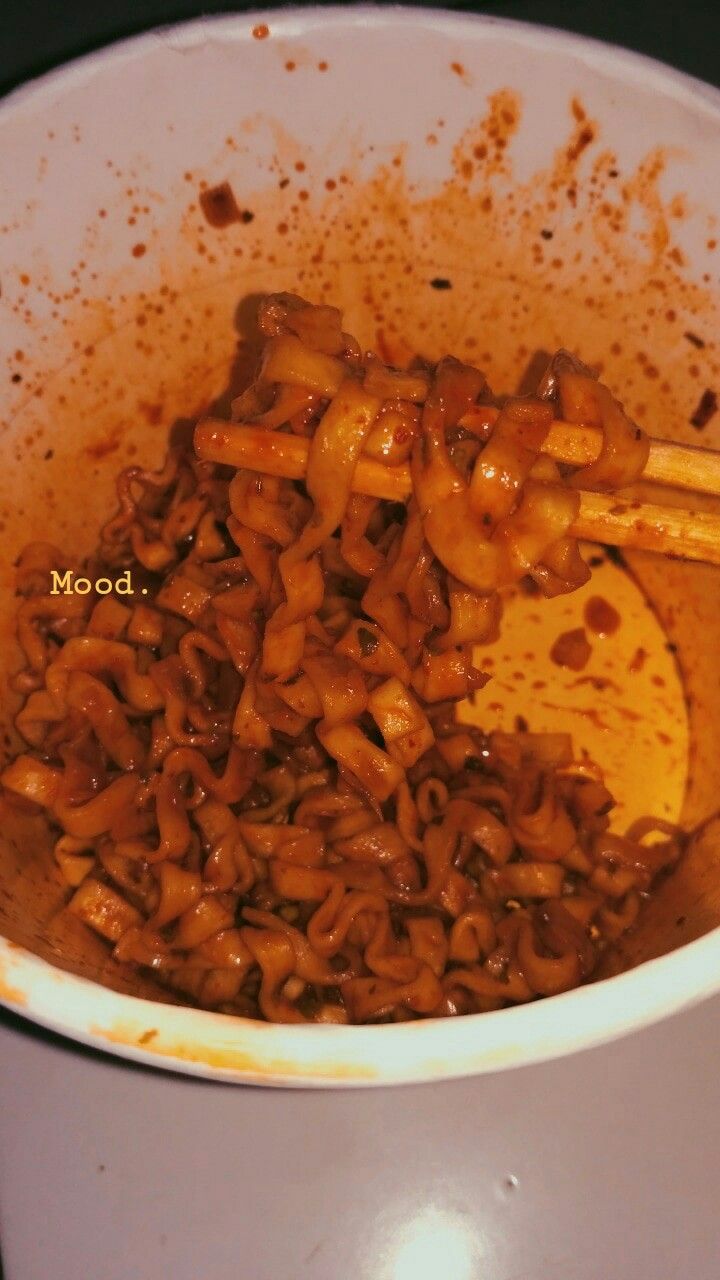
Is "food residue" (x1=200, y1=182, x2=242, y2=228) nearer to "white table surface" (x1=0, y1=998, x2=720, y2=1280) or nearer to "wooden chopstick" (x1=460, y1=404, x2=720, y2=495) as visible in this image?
"wooden chopstick" (x1=460, y1=404, x2=720, y2=495)

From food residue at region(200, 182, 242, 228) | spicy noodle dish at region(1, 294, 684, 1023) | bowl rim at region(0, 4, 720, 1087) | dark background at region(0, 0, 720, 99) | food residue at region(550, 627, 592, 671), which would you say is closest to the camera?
bowl rim at region(0, 4, 720, 1087)

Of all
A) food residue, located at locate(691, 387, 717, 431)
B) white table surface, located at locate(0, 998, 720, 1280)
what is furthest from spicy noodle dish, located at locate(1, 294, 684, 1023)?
food residue, located at locate(691, 387, 717, 431)

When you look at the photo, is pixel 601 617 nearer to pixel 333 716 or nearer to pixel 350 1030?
pixel 333 716

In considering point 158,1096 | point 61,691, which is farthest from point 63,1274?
point 61,691

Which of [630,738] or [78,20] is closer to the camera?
[630,738]

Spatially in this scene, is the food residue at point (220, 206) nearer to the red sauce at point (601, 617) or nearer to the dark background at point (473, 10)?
the dark background at point (473, 10)

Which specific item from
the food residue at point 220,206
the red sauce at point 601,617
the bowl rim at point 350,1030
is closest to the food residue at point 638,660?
the red sauce at point 601,617

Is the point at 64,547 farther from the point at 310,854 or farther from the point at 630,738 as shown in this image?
the point at 630,738

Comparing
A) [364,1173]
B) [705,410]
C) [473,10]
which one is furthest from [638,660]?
[473,10]
